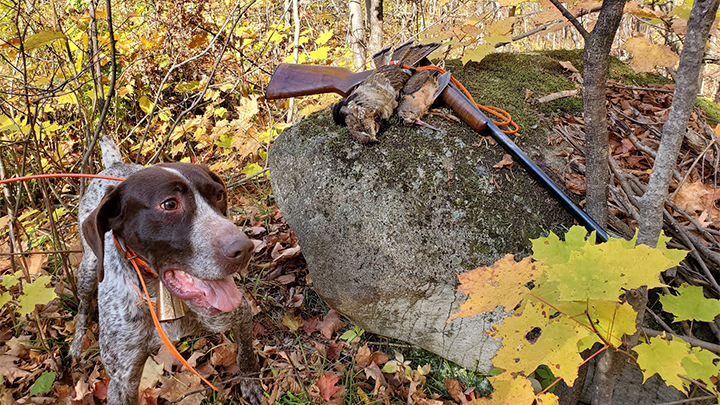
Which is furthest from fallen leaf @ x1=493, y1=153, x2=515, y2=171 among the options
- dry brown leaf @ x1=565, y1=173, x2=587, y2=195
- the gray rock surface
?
dry brown leaf @ x1=565, y1=173, x2=587, y2=195

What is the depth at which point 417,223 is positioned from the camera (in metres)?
2.52

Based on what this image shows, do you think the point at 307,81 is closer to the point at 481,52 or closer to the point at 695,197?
the point at 481,52

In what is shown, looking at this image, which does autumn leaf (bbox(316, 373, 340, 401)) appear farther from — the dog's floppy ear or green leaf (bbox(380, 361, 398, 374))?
the dog's floppy ear

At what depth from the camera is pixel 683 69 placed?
1500 mm

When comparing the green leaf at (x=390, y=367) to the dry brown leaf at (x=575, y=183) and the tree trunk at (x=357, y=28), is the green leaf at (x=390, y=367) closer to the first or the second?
the dry brown leaf at (x=575, y=183)

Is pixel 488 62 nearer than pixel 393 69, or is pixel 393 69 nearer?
pixel 393 69

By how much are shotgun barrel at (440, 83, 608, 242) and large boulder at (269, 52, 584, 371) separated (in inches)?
3.3

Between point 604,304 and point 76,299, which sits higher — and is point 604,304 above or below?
above

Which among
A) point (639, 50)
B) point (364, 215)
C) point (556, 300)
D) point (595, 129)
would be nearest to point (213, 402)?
point (364, 215)

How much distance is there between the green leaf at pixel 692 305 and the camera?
1750 mm

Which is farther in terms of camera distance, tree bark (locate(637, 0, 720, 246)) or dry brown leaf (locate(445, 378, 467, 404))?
dry brown leaf (locate(445, 378, 467, 404))

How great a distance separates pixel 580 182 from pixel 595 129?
622mm

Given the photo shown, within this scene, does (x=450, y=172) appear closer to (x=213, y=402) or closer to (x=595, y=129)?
(x=595, y=129)

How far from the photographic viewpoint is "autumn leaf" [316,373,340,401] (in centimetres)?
259
